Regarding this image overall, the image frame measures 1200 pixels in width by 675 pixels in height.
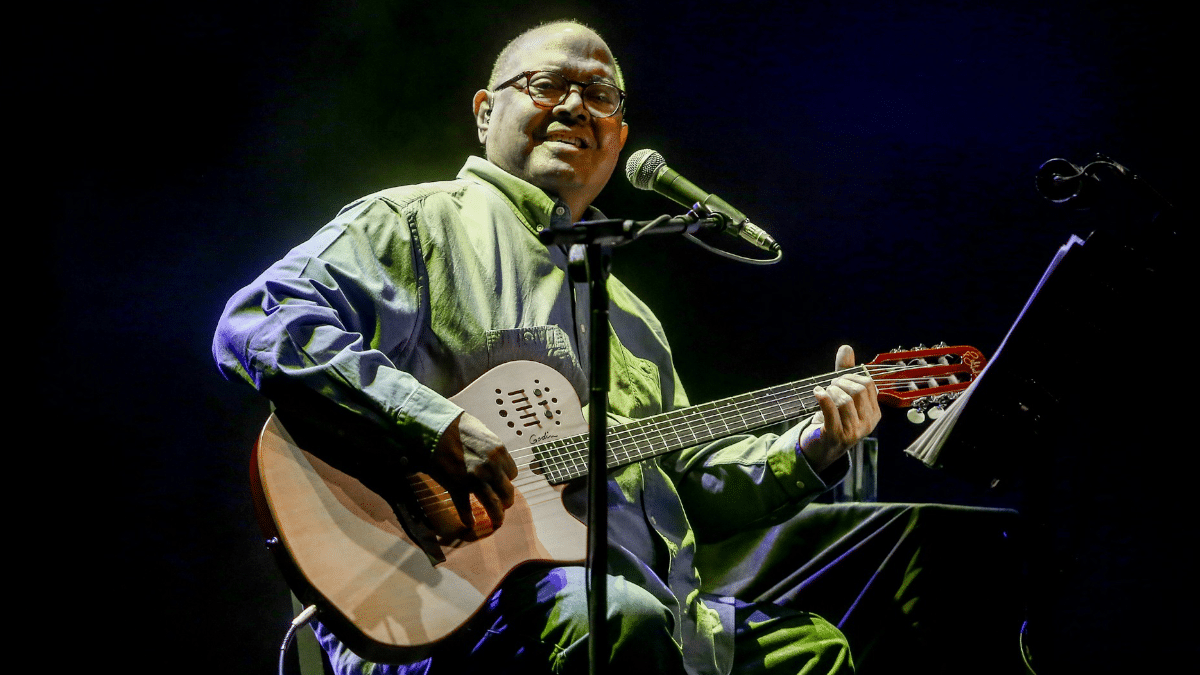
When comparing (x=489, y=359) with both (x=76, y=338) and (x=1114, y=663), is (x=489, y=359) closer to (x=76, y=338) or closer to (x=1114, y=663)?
(x=76, y=338)

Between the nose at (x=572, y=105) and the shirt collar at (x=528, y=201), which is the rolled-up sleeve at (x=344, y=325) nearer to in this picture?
the shirt collar at (x=528, y=201)

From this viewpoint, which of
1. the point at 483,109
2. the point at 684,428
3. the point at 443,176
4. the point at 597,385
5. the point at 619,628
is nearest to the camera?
the point at 597,385

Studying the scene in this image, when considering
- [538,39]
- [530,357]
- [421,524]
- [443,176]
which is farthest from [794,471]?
[443,176]

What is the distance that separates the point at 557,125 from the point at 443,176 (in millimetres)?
653

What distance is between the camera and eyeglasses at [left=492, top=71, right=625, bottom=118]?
2.04 m

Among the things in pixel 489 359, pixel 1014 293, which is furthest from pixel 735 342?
pixel 489 359

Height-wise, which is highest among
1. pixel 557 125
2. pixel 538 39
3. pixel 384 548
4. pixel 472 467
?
pixel 538 39

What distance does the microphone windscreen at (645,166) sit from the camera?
1.79 meters

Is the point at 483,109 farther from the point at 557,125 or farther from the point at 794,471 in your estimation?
the point at 794,471

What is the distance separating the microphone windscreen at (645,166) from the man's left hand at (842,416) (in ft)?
1.96

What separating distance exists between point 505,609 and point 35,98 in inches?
75.4

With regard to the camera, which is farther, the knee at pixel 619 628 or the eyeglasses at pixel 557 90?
the eyeglasses at pixel 557 90

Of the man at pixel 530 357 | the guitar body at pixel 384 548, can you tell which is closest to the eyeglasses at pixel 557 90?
the man at pixel 530 357

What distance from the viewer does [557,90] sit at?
2.05 meters
